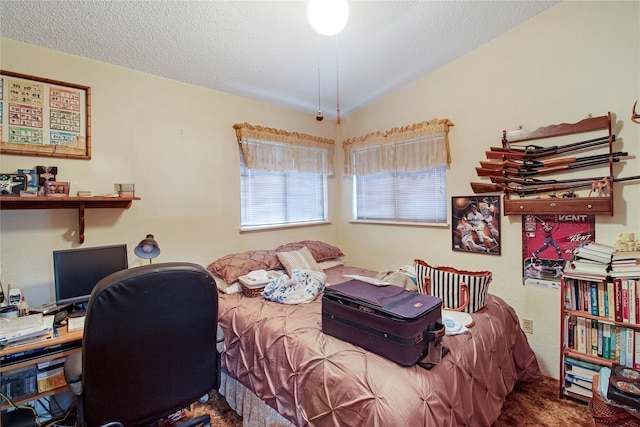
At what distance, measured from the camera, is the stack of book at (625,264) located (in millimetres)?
1817

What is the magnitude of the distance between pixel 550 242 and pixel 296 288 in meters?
2.04

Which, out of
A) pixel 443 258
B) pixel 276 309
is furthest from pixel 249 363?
pixel 443 258

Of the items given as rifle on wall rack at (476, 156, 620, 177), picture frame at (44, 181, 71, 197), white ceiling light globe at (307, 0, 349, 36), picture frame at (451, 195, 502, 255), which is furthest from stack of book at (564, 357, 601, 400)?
picture frame at (44, 181, 71, 197)

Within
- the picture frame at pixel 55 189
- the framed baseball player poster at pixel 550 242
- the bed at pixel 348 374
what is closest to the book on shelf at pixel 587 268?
the framed baseball player poster at pixel 550 242

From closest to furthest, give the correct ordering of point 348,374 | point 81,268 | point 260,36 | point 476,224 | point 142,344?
point 142,344 → point 348,374 → point 81,268 → point 260,36 → point 476,224

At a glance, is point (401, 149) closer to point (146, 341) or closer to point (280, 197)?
point (280, 197)

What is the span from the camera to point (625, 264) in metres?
1.85

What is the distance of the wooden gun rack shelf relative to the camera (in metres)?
2.07

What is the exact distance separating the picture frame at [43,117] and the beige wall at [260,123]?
0.06 m

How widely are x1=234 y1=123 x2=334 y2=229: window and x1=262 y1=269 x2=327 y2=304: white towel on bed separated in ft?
3.20

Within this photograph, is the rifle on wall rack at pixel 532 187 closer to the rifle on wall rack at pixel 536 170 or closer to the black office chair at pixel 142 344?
the rifle on wall rack at pixel 536 170

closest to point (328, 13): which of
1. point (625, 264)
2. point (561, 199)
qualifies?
point (561, 199)

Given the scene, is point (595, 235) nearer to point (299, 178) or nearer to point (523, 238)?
point (523, 238)

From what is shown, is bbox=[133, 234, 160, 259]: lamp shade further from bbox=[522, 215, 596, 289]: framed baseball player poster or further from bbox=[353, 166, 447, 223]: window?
bbox=[522, 215, 596, 289]: framed baseball player poster
